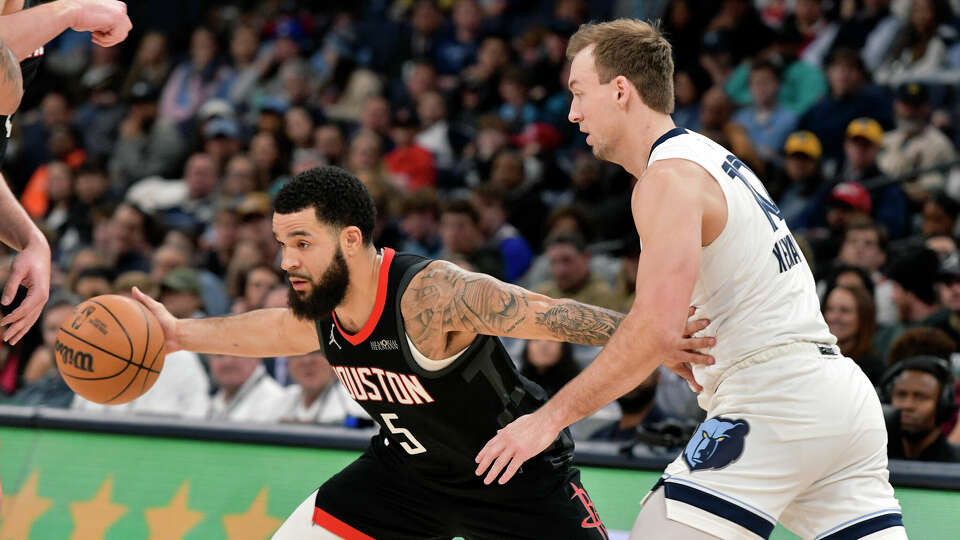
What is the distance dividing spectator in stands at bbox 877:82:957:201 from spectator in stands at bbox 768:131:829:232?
0.53 meters

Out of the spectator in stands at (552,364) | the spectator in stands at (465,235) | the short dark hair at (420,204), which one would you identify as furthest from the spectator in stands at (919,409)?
the short dark hair at (420,204)

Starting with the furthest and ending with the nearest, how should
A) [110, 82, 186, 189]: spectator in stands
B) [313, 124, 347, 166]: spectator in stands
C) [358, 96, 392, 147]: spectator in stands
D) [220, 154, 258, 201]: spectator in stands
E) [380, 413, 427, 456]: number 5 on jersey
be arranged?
[110, 82, 186, 189]: spectator in stands < [358, 96, 392, 147]: spectator in stands < [313, 124, 347, 166]: spectator in stands < [220, 154, 258, 201]: spectator in stands < [380, 413, 427, 456]: number 5 on jersey

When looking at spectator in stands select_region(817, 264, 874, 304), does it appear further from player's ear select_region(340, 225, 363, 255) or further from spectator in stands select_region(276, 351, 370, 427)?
player's ear select_region(340, 225, 363, 255)

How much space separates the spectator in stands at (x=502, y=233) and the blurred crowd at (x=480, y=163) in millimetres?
20

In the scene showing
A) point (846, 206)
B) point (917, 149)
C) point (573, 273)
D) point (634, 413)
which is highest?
point (917, 149)

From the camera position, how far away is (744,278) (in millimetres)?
3240

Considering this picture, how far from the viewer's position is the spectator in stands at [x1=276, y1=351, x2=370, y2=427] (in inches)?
251

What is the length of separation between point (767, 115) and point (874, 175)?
4.37 ft

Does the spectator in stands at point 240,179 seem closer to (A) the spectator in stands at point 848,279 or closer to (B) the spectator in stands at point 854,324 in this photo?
(A) the spectator in stands at point 848,279

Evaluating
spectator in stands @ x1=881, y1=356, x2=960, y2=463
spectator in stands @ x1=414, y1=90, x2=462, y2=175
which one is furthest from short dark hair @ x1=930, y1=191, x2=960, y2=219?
spectator in stands @ x1=414, y1=90, x2=462, y2=175

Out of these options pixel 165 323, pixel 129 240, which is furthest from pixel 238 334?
pixel 129 240

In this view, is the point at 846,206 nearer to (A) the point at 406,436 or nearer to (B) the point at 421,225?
(B) the point at 421,225

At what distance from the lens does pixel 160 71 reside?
1359 cm

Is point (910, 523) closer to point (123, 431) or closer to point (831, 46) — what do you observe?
point (123, 431)
